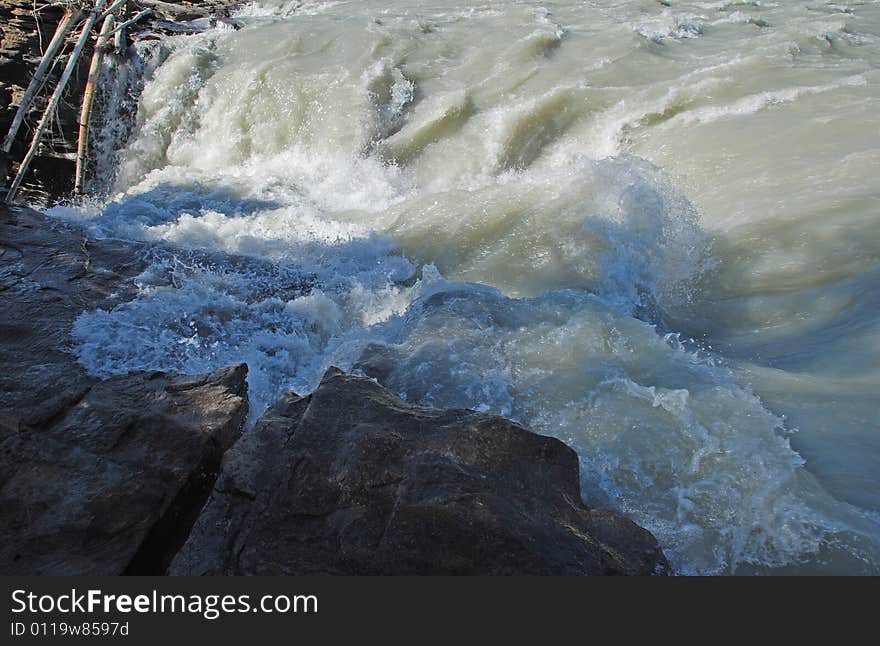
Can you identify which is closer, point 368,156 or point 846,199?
point 846,199

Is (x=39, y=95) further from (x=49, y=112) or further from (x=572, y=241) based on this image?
(x=572, y=241)

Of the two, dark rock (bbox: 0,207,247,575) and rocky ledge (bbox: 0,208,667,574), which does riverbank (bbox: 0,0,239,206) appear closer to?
dark rock (bbox: 0,207,247,575)

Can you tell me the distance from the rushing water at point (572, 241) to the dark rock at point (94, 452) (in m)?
0.26

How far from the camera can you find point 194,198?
6645 mm

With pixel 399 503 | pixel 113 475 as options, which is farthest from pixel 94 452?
pixel 399 503

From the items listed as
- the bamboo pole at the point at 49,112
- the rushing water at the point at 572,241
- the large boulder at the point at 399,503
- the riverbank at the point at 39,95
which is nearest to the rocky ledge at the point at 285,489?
the large boulder at the point at 399,503

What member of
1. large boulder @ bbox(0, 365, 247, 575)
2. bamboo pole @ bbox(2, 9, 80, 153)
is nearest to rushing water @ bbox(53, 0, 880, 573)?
large boulder @ bbox(0, 365, 247, 575)

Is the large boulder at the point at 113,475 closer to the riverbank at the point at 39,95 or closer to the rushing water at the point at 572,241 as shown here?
the rushing water at the point at 572,241

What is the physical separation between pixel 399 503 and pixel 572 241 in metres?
2.99

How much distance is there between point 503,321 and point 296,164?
4354 mm

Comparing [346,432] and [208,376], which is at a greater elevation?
[346,432]

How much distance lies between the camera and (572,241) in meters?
4.95

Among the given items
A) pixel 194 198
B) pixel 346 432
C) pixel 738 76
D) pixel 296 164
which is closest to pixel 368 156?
pixel 296 164

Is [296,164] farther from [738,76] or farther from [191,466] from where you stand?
[191,466]
